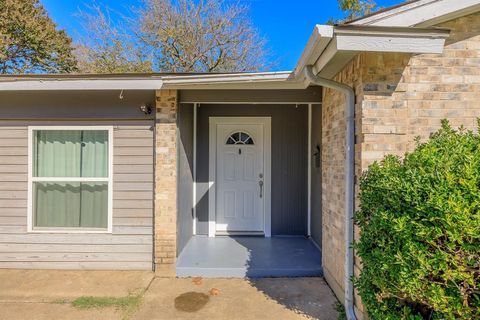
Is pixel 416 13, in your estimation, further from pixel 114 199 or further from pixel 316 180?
pixel 114 199

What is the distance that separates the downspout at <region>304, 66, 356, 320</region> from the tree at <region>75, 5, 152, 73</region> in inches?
428

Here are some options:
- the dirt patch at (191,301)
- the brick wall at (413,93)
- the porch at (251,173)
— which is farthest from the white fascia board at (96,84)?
the dirt patch at (191,301)

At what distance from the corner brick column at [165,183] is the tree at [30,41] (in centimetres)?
1114

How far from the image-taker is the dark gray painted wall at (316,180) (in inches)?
187

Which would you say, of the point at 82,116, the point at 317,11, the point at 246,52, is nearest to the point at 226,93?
the point at 82,116

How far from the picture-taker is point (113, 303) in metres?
3.40

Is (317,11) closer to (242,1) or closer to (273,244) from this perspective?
(242,1)

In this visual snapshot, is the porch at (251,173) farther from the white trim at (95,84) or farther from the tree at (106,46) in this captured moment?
the tree at (106,46)

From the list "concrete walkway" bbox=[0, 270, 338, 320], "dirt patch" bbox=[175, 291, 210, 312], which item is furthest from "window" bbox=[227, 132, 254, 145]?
"dirt patch" bbox=[175, 291, 210, 312]

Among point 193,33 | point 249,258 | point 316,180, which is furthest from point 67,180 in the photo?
point 193,33

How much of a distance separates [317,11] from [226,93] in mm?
8682

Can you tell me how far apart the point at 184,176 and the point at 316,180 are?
2143 mm

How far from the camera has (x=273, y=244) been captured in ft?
17.1

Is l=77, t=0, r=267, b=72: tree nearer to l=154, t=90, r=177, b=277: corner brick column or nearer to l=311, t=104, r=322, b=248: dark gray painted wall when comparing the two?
l=311, t=104, r=322, b=248: dark gray painted wall
